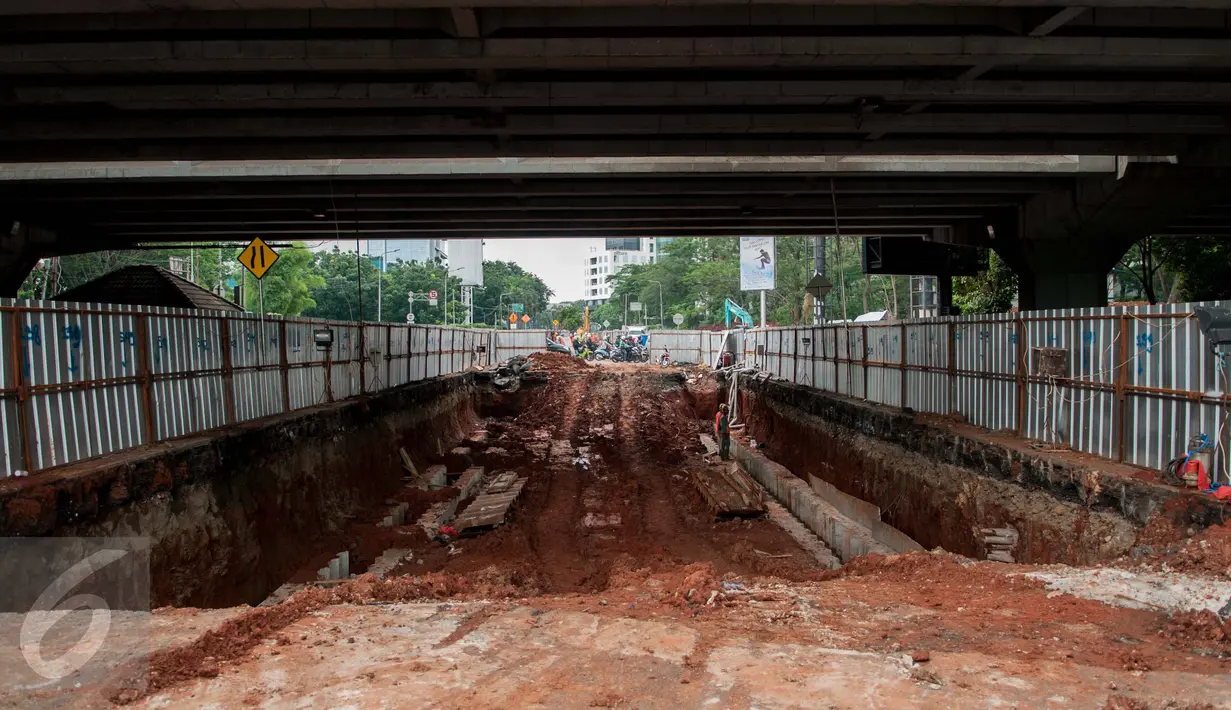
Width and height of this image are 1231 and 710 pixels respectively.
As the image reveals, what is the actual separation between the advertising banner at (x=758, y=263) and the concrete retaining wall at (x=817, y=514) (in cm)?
2049

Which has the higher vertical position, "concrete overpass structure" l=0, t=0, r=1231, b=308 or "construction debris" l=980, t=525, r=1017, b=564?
"concrete overpass structure" l=0, t=0, r=1231, b=308

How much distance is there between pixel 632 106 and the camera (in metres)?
11.3

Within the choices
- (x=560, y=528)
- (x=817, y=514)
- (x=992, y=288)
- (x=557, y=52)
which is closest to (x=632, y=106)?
(x=557, y=52)

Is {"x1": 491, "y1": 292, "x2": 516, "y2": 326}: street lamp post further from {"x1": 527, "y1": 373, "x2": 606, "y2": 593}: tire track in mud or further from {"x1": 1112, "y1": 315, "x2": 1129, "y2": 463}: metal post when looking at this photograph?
{"x1": 1112, "y1": 315, "x2": 1129, "y2": 463}: metal post

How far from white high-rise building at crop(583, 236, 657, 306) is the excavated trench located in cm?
12816

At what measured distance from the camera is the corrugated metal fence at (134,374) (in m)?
7.24

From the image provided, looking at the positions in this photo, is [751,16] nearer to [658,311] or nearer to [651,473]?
[651,473]

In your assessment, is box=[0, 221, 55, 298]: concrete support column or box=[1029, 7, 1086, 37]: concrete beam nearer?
box=[1029, 7, 1086, 37]: concrete beam

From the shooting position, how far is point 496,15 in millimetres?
8383

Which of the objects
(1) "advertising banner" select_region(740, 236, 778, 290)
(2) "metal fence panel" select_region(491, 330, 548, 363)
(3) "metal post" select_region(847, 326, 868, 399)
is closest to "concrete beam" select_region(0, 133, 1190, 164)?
(3) "metal post" select_region(847, 326, 868, 399)

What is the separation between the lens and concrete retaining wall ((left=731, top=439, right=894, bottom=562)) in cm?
1174

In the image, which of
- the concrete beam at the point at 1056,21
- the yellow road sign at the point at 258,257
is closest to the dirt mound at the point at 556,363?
the yellow road sign at the point at 258,257

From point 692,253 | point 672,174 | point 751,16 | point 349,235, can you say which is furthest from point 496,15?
point 692,253

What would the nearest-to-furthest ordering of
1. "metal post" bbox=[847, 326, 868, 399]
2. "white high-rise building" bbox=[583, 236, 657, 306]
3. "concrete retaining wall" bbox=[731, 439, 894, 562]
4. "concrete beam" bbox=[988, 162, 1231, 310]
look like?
"concrete retaining wall" bbox=[731, 439, 894, 562] → "concrete beam" bbox=[988, 162, 1231, 310] → "metal post" bbox=[847, 326, 868, 399] → "white high-rise building" bbox=[583, 236, 657, 306]
